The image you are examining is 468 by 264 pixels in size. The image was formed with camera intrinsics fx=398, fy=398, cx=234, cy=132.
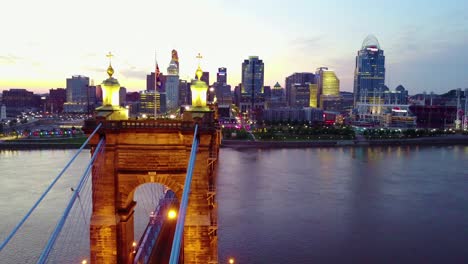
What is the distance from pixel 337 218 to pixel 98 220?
2074cm

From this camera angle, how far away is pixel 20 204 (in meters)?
30.5

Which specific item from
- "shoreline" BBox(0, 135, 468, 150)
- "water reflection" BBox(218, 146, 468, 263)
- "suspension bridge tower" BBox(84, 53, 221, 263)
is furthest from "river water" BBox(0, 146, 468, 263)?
"shoreline" BBox(0, 135, 468, 150)

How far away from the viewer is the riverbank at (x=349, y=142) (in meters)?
74.1

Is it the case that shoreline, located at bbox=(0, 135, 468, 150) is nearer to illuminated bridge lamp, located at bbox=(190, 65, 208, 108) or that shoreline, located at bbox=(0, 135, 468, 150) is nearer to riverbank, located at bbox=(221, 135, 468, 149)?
riverbank, located at bbox=(221, 135, 468, 149)


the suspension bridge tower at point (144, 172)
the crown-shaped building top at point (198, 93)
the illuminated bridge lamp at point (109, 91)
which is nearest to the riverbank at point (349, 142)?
the illuminated bridge lamp at point (109, 91)

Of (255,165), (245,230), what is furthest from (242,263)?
(255,165)

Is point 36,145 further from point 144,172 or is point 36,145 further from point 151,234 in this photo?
point 144,172

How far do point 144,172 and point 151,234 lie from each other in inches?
270

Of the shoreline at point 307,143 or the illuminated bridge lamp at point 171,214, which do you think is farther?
the shoreline at point 307,143

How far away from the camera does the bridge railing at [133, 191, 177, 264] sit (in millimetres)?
14675

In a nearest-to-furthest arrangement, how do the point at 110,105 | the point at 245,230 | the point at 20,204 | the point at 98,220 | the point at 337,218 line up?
the point at 98,220, the point at 110,105, the point at 245,230, the point at 337,218, the point at 20,204

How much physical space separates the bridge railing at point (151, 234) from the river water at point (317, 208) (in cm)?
269

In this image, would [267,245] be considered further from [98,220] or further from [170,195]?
[98,220]

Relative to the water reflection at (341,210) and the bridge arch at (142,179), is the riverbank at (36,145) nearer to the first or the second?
the water reflection at (341,210)
